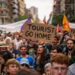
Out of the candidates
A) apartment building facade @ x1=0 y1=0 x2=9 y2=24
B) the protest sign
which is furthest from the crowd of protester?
apartment building facade @ x1=0 y1=0 x2=9 y2=24

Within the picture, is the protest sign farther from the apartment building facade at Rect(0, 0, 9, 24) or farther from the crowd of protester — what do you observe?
the apartment building facade at Rect(0, 0, 9, 24)

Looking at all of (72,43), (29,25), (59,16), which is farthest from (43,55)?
(59,16)

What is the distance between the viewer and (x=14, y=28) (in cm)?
1667

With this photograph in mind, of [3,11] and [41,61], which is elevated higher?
[3,11]

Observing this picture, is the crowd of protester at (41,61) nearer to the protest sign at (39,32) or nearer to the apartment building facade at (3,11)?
the protest sign at (39,32)

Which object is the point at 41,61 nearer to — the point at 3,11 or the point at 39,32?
the point at 39,32

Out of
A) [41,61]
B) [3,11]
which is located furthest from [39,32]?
[3,11]

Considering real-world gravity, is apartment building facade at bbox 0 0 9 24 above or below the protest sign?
above

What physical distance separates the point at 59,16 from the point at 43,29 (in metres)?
64.0

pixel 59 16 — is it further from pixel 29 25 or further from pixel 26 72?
pixel 26 72

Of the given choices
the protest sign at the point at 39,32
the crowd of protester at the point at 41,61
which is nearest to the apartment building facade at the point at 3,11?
the protest sign at the point at 39,32

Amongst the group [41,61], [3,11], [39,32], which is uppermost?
[3,11]

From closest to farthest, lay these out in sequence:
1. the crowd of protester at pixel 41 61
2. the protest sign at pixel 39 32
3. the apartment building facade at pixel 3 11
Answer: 1. the crowd of protester at pixel 41 61
2. the protest sign at pixel 39 32
3. the apartment building facade at pixel 3 11

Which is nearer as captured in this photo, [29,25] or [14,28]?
[29,25]
